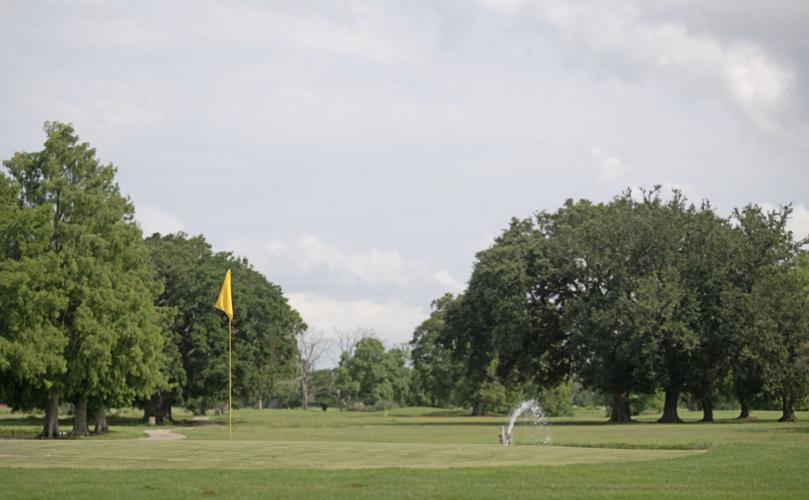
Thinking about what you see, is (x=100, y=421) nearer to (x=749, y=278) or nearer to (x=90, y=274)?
(x=90, y=274)

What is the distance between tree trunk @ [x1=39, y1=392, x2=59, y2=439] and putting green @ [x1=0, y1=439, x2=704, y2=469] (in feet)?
46.3

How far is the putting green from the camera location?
2784 centimetres

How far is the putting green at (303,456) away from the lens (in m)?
27.8

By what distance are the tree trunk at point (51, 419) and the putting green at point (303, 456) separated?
555 inches

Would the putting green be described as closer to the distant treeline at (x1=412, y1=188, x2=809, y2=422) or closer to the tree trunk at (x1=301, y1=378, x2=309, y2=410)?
the distant treeline at (x1=412, y1=188, x2=809, y2=422)

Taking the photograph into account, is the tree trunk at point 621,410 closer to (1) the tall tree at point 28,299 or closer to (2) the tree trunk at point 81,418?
(2) the tree trunk at point 81,418

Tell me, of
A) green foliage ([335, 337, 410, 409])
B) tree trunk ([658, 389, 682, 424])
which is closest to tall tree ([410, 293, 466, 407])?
green foliage ([335, 337, 410, 409])

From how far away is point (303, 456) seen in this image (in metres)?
30.8

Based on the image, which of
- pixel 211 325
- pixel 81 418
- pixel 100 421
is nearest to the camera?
pixel 81 418

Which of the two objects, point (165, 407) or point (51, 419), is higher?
point (165, 407)

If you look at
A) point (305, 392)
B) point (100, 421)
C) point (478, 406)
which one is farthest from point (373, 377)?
point (100, 421)

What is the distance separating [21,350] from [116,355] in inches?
226

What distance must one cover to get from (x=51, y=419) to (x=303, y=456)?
25.3 meters

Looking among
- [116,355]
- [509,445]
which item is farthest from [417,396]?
[509,445]
